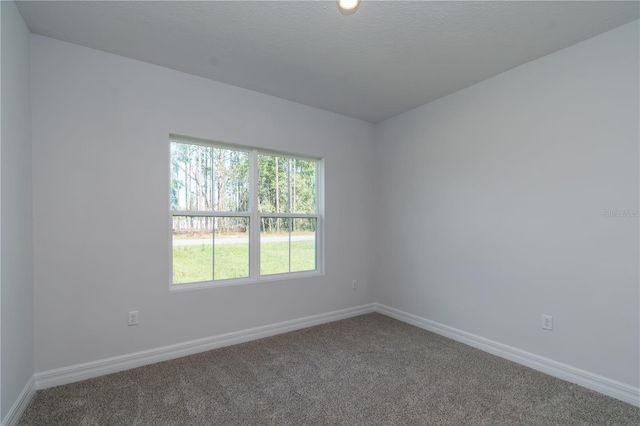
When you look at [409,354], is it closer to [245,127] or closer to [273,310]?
[273,310]

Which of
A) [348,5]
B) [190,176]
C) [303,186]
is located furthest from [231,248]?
[348,5]

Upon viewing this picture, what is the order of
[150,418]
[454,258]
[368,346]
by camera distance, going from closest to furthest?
[150,418] < [368,346] < [454,258]

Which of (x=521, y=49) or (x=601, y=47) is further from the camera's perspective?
(x=521, y=49)

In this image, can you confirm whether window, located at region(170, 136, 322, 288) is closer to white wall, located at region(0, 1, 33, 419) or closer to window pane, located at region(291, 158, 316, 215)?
window pane, located at region(291, 158, 316, 215)

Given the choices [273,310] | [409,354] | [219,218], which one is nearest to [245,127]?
[219,218]

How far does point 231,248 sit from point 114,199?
1137 mm

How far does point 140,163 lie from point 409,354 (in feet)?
9.81

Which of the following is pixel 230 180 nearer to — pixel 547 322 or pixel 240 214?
pixel 240 214

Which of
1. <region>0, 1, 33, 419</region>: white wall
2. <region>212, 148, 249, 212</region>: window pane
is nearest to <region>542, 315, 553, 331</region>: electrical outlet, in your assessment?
<region>212, 148, 249, 212</region>: window pane

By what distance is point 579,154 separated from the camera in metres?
2.38

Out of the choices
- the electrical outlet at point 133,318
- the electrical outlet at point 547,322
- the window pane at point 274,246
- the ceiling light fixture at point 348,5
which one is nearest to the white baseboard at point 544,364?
the electrical outlet at point 547,322

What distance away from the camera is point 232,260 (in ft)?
10.5

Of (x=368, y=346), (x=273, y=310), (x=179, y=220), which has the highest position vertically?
(x=179, y=220)

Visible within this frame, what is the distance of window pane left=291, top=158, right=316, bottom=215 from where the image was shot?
372 centimetres
